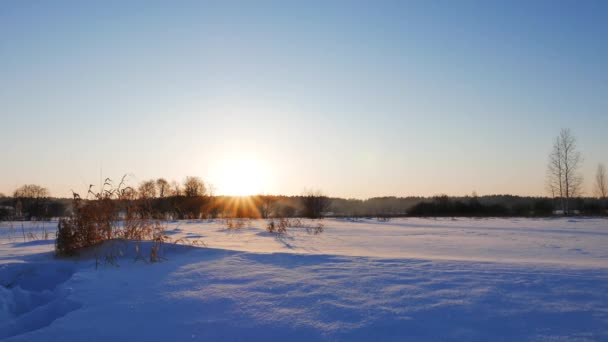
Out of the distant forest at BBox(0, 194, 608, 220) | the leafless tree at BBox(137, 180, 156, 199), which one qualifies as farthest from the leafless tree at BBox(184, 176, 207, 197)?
the leafless tree at BBox(137, 180, 156, 199)

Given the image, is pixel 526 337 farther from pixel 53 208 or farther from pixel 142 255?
pixel 53 208

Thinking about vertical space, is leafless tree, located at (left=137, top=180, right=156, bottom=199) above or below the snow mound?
above

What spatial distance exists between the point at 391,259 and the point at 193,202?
2182 centimetres

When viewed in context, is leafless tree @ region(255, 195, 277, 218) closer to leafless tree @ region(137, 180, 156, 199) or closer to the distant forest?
the distant forest

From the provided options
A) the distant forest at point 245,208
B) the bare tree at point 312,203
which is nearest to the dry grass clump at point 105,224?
the distant forest at point 245,208

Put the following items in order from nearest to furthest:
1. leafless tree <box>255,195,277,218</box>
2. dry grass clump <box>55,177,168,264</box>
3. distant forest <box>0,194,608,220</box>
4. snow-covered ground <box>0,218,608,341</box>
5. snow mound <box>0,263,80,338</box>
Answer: snow-covered ground <box>0,218,608,341</box>
snow mound <box>0,263,80,338</box>
dry grass clump <box>55,177,168,264</box>
distant forest <box>0,194,608,220</box>
leafless tree <box>255,195,277,218</box>

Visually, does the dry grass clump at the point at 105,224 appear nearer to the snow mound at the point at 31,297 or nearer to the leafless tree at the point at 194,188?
the snow mound at the point at 31,297

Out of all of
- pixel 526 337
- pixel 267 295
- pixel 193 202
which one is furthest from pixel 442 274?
pixel 193 202

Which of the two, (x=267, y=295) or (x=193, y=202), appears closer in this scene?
(x=267, y=295)

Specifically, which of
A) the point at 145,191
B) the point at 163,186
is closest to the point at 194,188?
the point at 163,186

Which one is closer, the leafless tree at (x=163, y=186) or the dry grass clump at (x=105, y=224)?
the dry grass clump at (x=105, y=224)

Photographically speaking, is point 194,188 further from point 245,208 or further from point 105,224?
point 105,224

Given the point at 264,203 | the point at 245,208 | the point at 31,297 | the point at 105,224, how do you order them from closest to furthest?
the point at 31,297, the point at 105,224, the point at 245,208, the point at 264,203

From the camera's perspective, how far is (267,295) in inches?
110
